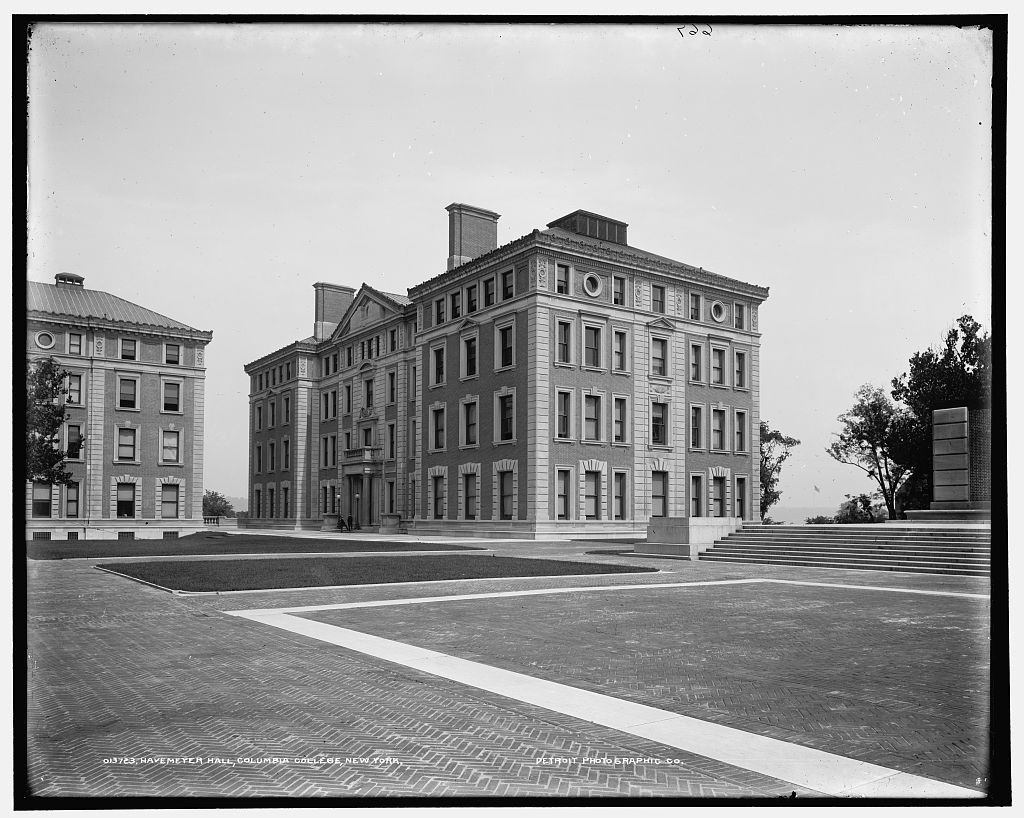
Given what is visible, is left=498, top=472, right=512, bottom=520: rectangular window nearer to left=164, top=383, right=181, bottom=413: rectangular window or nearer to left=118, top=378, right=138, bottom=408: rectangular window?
left=164, top=383, right=181, bottom=413: rectangular window

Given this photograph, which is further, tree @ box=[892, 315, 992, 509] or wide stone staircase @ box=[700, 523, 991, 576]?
tree @ box=[892, 315, 992, 509]

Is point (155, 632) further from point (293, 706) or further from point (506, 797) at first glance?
point (506, 797)

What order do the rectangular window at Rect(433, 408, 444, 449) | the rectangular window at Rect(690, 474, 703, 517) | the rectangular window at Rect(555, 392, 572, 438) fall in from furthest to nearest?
the rectangular window at Rect(433, 408, 444, 449)
the rectangular window at Rect(690, 474, 703, 517)
the rectangular window at Rect(555, 392, 572, 438)

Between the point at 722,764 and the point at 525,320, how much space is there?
140 ft

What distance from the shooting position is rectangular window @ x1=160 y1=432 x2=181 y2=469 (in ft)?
163

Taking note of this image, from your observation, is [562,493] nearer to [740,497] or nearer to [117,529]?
[740,497]

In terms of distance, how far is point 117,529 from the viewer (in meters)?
47.0

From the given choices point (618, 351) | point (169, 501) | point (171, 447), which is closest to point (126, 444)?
point (171, 447)

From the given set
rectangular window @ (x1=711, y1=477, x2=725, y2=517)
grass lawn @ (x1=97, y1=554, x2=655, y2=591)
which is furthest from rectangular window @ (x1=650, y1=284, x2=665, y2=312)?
grass lawn @ (x1=97, y1=554, x2=655, y2=591)

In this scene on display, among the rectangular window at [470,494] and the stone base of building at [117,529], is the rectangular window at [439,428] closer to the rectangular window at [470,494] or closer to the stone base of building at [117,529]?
the rectangular window at [470,494]

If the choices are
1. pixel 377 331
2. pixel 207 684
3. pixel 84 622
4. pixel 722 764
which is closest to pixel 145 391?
A: pixel 377 331

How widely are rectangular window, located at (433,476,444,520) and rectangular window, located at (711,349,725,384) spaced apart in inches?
700

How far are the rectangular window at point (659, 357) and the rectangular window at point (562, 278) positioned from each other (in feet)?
22.7

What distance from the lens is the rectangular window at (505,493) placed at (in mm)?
49188
